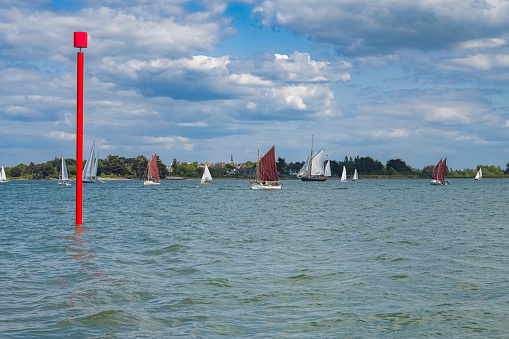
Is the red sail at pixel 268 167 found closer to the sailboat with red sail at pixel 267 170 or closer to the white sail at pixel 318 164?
the sailboat with red sail at pixel 267 170

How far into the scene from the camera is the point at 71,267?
16.4m

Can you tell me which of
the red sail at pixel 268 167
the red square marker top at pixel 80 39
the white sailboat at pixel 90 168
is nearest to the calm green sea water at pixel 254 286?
the red square marker top at pixel 80 39

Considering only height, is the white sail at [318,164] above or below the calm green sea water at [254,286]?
above

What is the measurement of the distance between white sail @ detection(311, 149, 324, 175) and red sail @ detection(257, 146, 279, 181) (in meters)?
68.2

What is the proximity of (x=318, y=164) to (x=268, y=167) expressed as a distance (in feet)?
257

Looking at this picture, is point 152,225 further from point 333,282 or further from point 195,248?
point 333,282

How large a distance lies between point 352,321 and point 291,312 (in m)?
1.37

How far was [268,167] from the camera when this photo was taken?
3969 inches

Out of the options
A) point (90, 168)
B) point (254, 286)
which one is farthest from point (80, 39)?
point (90, 168)

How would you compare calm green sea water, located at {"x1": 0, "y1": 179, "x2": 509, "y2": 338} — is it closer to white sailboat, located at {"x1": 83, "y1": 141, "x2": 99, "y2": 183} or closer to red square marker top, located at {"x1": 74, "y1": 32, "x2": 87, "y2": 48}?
red square marker top, located at {"x1": 74, "y1": 32, "x2": 87, "y2": 48}

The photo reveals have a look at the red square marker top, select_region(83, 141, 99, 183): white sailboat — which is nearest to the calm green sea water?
the red square marker top

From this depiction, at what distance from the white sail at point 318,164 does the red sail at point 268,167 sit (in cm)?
6824

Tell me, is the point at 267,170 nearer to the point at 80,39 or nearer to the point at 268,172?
the point at 268,172

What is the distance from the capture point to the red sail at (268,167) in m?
96.4
